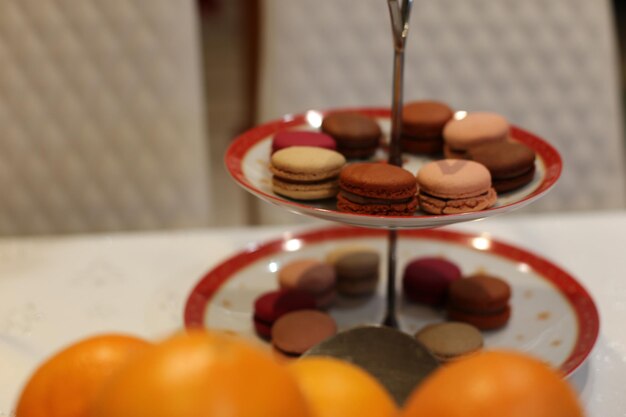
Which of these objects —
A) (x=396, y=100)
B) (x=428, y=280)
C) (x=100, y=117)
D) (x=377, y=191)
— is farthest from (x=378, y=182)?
(x=100, y=117)

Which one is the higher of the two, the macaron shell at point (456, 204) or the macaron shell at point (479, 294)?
the macaron shell at point (456, 204)

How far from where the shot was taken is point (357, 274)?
0.85 m

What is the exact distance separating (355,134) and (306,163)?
11cm

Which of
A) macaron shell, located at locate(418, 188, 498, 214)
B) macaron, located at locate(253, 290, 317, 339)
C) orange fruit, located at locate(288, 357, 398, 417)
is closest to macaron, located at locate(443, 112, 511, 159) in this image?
macaron shell, located at locate(418, 188, 498, 214)

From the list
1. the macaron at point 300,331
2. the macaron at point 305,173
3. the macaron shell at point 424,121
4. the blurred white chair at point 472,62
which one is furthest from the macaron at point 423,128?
the blurred white chair at point 472,62

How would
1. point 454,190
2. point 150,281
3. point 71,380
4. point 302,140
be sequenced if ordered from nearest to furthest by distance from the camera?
1. point 71,380
2. point 454,190
3. point 302,140
4. point 150,281

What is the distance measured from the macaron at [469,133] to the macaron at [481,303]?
14 cm

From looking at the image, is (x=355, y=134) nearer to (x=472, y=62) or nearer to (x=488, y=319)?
(x=488, y=319)

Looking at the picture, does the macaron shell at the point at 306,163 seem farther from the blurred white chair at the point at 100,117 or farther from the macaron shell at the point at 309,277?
the blurred white chair at the point at 100,117

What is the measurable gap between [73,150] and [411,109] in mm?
570

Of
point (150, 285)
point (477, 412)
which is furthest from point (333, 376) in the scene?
point (150, 285)

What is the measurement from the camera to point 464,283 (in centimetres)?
81

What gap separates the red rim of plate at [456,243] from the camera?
73 cm

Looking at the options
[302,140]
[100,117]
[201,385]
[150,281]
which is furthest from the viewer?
[100,117]
